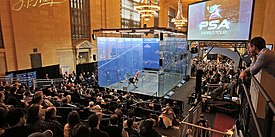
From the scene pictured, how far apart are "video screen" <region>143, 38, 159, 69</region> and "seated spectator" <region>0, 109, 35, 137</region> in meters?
9.68

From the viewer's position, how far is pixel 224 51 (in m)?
14.6

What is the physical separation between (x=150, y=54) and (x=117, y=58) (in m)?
2.25

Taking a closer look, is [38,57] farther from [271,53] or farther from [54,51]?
[271,53]

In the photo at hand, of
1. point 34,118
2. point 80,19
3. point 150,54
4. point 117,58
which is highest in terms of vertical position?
point 80,19

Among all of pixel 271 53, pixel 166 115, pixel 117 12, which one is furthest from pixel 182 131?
pixel 117 12

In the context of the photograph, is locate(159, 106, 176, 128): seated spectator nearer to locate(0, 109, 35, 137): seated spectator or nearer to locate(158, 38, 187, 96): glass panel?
locate(0, 109, 35, 137): seated spectator

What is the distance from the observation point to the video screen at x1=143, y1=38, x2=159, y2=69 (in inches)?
452

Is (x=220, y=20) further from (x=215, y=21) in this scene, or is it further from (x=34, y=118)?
(x=34, y=118)

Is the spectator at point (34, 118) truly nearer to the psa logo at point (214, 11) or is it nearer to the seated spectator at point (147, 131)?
the seated spectator at point (147, 131)

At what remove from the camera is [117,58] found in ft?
36.9

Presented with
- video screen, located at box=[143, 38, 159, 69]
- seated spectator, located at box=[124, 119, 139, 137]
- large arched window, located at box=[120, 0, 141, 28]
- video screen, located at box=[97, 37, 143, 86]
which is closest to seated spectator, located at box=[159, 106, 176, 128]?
seated spectator, located at box=[124, 119, 139, 137]

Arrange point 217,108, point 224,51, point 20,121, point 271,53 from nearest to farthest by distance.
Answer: point 271,53 → point 20,121 → point 217,108 → point 224,51

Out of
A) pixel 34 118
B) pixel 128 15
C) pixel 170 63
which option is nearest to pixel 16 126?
pixel 34 118

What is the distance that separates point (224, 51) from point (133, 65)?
27.0 feet
